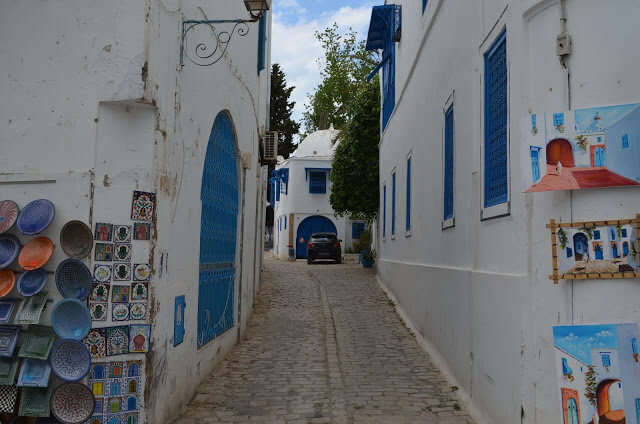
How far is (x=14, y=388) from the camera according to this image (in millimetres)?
4148

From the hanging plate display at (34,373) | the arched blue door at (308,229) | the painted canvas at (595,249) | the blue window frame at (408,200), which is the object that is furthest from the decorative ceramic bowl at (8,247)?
the arched blue door at (308,229)

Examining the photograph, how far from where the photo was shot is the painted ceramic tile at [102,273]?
428cm

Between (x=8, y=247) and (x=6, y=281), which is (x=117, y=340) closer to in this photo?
(x=6, y=281)

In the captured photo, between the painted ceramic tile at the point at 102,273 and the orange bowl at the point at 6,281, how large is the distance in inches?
23.6

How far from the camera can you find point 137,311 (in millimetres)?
4363

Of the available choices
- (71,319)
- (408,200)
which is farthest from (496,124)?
(408,200)

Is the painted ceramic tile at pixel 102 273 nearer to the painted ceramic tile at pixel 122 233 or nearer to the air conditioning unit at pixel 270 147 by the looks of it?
the painted ceramic tile at pixel 122 233

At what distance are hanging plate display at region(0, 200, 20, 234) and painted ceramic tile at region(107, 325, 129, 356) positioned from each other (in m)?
1.07

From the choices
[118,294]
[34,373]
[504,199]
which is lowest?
[34,373]

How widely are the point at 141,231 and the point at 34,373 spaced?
1.27m

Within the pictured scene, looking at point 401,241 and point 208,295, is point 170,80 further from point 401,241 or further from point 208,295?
point 401,241

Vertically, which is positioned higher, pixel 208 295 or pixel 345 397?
pixel 208 295

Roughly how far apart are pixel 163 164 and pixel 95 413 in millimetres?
1967

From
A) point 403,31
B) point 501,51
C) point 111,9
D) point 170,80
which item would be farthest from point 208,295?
point 403,31
